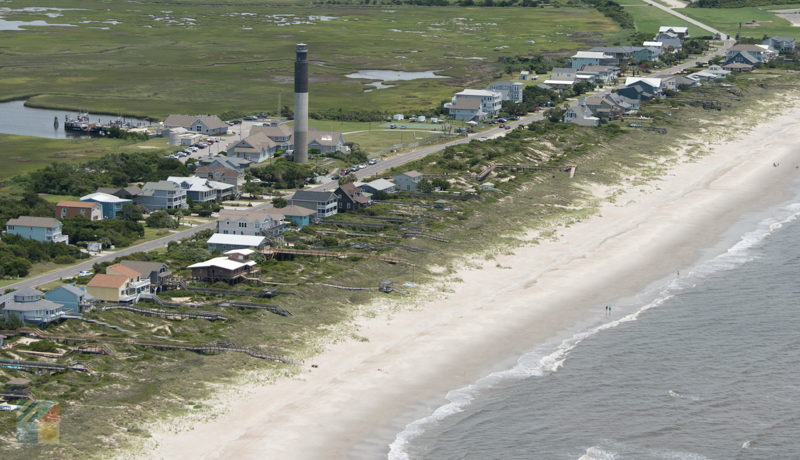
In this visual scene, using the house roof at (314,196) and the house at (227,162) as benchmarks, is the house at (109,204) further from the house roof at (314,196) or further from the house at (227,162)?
the house at (227,162)

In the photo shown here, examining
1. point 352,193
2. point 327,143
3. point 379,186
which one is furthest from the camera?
point 327,143

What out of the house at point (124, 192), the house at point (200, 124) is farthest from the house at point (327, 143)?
the house at point (124, 192)

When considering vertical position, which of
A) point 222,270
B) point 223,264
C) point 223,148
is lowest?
point 223,148

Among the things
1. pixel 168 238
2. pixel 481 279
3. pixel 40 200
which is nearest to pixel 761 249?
pixel 481 279

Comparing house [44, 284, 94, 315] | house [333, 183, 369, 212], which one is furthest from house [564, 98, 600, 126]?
house [44, 284, 94, 315]

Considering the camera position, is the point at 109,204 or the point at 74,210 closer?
the point at 74,210

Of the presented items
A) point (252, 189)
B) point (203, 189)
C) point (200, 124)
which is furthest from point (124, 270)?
point (200, 124)

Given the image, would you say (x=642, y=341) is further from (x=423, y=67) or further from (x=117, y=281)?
(x=423, y=67)

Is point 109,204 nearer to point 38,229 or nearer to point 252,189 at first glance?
point 38,229
